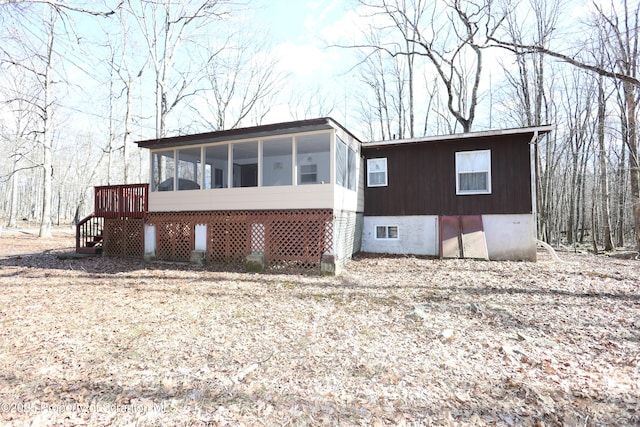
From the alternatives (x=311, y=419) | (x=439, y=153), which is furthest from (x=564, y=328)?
(x=439, y=153)

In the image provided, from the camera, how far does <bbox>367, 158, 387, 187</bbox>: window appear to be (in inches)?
449

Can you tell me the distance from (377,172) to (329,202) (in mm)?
4085

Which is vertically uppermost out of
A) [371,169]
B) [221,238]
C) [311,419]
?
[371,169]

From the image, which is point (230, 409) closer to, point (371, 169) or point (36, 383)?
point (36, 383)

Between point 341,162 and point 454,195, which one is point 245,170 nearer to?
point 341,162

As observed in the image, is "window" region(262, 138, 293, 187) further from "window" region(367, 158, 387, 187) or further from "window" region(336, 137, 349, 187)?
"window" region(367, 158, 387, 187)

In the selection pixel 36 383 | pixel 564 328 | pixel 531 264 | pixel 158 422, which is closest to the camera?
pixel 158 422

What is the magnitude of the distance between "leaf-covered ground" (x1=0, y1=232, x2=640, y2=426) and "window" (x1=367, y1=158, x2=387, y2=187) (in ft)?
17.1

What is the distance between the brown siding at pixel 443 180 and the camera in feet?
32.0

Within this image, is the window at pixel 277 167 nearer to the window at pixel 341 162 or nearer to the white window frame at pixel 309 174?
the white window frame at pixel 309 174

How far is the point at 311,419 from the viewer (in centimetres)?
246

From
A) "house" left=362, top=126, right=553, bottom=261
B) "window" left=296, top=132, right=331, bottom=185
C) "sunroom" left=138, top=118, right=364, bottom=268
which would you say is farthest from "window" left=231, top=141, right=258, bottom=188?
"house" left=362, top=126, right=553, bottom=261

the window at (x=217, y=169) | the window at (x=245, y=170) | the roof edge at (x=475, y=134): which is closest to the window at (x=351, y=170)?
the roof edge at (x=475, y=134)

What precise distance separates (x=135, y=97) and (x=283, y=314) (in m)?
21.9
